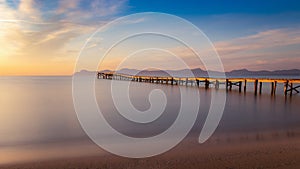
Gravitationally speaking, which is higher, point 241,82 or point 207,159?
point 241,82

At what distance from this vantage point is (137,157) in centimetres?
609

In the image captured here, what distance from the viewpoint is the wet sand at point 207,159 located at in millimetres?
5309

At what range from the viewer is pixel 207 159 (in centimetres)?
571

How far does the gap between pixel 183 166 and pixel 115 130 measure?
4.73 metres

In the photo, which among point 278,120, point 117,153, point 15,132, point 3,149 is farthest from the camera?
point 278,120

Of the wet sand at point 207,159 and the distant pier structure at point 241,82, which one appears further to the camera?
the distant pier structure at point 241,82

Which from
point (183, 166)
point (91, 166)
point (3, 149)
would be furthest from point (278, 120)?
point (3, 149)

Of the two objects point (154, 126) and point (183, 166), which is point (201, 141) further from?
point (154, 126)

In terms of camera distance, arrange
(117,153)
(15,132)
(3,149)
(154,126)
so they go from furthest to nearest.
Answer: (154,126)
(15,132)
(3,149)
(117,153)

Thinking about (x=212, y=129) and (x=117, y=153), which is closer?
(x=117, y=153)

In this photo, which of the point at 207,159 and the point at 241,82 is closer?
the point at 207,159

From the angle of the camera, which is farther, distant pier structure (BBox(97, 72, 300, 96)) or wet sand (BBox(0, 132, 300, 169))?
distant pier structure (BBox(97, 72, 300, 96))

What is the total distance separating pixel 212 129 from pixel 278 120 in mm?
4366

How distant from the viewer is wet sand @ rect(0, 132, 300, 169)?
5309 millimetres
